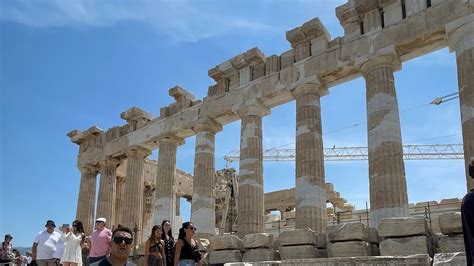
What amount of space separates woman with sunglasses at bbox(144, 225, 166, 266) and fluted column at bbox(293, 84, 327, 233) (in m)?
11.0

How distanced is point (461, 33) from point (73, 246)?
48.4 ft

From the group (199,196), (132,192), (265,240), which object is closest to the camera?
(265,240)

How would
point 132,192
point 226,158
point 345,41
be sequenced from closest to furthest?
point 345,41 → point 132,192 → point 226,158

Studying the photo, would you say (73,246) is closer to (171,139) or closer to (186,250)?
(186,250)

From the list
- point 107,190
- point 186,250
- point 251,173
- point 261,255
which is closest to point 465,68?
point 261,255

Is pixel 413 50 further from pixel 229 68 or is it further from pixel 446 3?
pixel 229 68

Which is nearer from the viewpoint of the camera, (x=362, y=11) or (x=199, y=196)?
(x=362, y=11)

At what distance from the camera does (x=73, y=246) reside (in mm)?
13023

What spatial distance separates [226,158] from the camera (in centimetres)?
8756

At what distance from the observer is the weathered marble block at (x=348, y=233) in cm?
1409

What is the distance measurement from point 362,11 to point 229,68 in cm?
754

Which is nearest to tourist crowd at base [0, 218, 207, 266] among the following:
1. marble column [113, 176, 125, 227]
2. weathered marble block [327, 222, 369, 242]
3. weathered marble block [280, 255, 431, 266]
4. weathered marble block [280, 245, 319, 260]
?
weathered marble block [280, 255, 431, 266]

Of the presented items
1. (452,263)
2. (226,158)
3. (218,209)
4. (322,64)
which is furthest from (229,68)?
(226,158)

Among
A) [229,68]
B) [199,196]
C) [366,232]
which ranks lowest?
[366,232]
